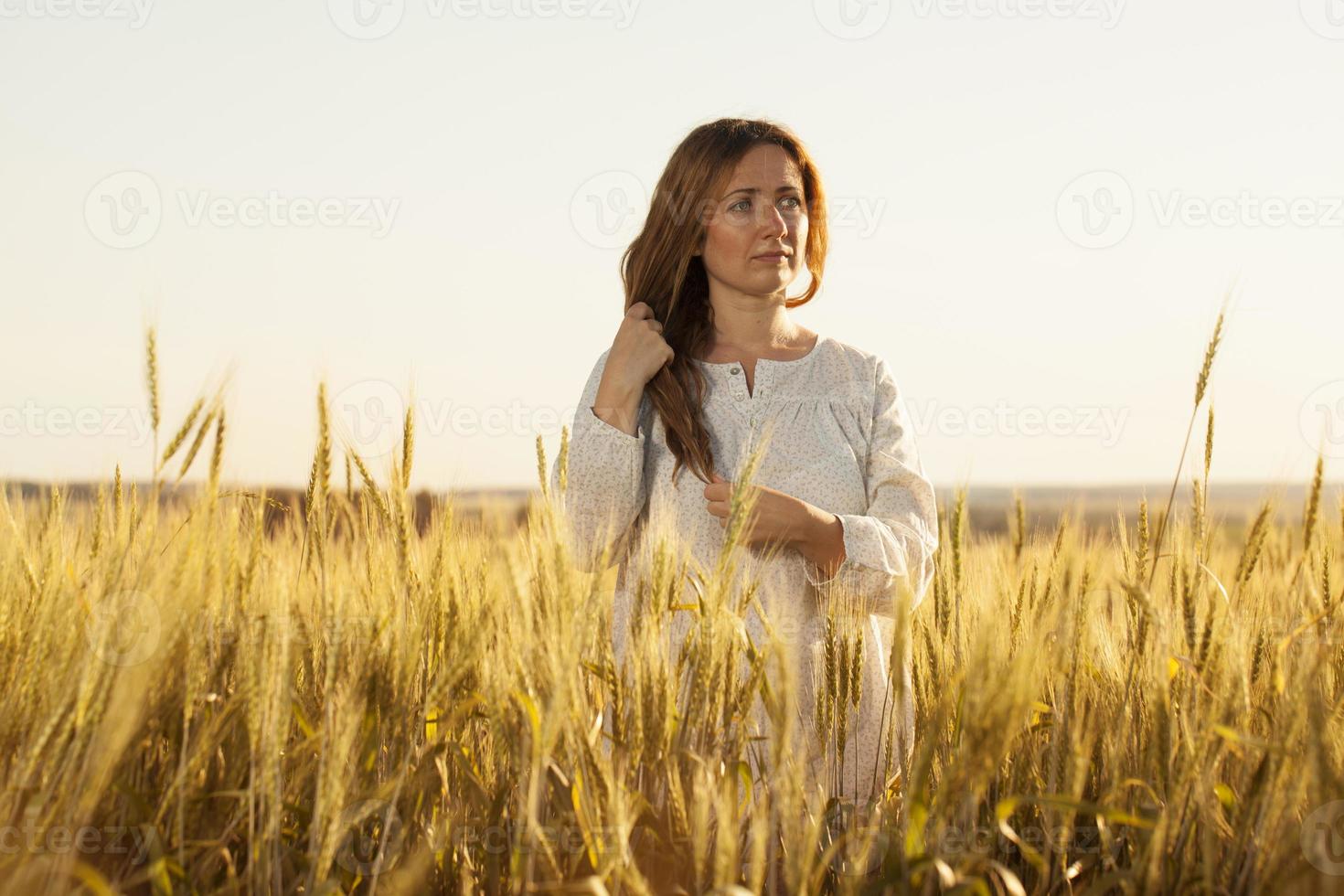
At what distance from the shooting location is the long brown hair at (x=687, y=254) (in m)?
2.58

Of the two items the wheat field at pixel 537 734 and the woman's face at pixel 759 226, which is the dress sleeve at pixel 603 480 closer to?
the woman's face at pixel 759 226

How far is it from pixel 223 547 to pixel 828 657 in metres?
0.95

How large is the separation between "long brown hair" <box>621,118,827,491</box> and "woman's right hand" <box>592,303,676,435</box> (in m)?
0.07

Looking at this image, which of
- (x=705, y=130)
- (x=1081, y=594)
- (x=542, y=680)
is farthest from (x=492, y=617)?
(x=705, y=130)

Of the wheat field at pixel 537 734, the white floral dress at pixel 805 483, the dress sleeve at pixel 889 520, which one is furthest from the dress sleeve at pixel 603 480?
the wheat field at pixel 537 734

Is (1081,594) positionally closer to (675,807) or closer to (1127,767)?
(1127,767)

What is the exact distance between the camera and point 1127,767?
168cm

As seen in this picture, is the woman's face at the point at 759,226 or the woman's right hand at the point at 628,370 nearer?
the woman's right hand at the point at 628,370

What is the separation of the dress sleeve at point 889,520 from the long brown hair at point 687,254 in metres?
0.42
